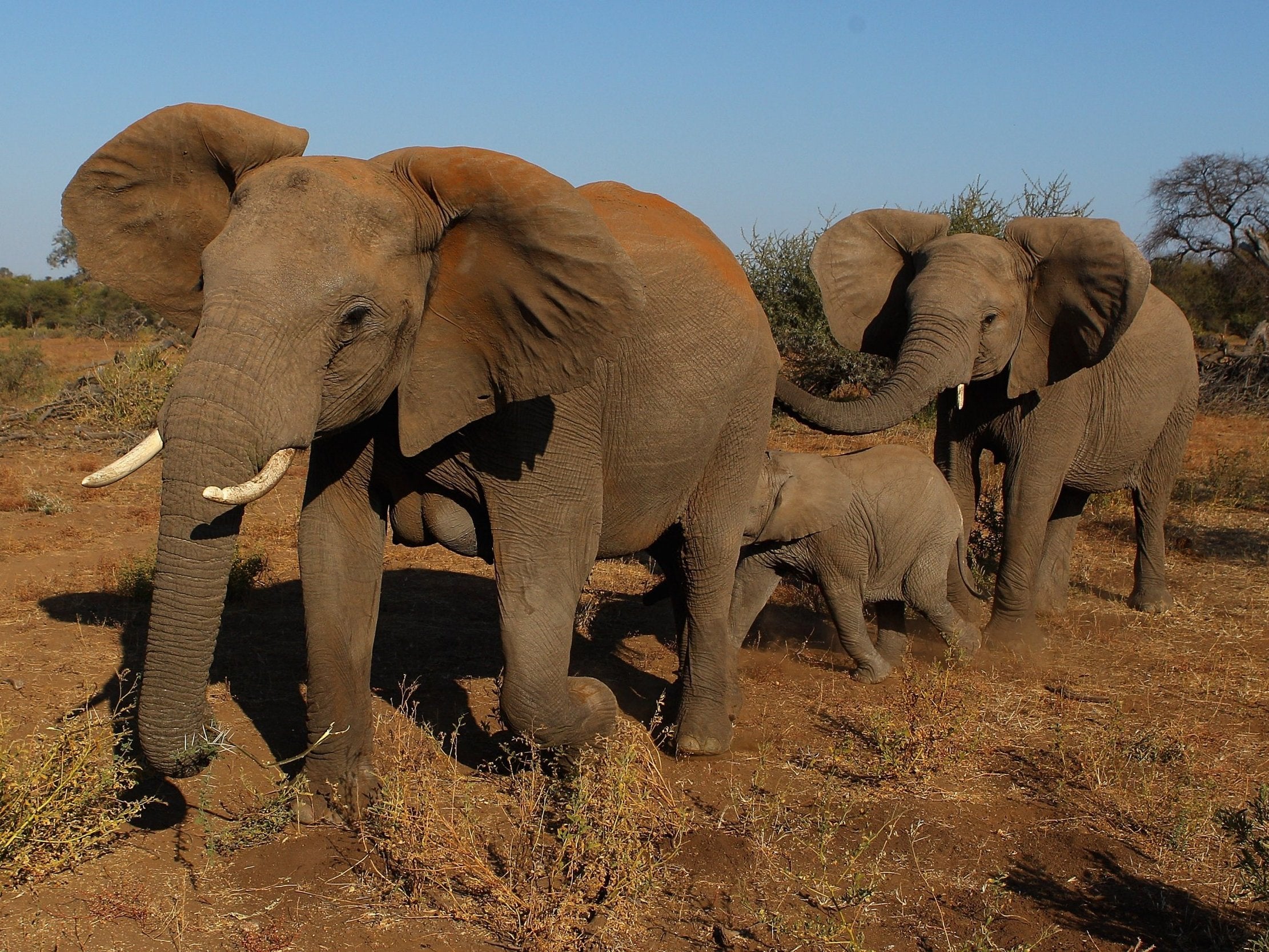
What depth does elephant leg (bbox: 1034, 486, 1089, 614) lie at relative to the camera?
26.5 ft

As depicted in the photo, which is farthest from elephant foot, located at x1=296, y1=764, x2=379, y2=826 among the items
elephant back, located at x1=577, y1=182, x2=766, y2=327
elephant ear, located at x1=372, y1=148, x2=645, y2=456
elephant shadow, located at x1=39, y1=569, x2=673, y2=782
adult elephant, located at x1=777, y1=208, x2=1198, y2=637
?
adult elephant, located at x1=777, y1=208, x2=1198, y2=637

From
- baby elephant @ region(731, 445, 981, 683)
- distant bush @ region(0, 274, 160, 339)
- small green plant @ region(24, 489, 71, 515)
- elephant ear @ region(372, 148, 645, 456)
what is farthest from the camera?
distant bush @ region(0, 274, 160, 339)

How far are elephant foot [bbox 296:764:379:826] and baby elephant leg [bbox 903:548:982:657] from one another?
333 cm

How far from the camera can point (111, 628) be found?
623 centimetres

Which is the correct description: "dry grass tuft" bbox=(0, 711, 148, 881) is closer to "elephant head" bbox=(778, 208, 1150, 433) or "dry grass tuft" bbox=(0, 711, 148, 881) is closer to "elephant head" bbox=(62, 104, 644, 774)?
"elephant head" bbox=(62, 104, 644, 774)

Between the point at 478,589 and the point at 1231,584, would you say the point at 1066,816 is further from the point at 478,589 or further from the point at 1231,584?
the point at 1231,584

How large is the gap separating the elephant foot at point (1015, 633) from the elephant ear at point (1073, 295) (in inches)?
51.7

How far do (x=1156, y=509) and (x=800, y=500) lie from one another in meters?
3.60

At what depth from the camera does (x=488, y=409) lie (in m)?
3.82

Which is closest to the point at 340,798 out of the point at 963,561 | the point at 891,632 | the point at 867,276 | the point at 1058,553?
the point at 891,632

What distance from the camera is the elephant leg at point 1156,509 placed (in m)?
8.21

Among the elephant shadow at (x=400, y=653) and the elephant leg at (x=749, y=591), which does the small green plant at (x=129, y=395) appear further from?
the elephant leg at (x=749, y=591)

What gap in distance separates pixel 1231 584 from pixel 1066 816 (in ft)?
15.8

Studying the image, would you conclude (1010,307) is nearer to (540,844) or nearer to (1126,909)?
(1126,909)
